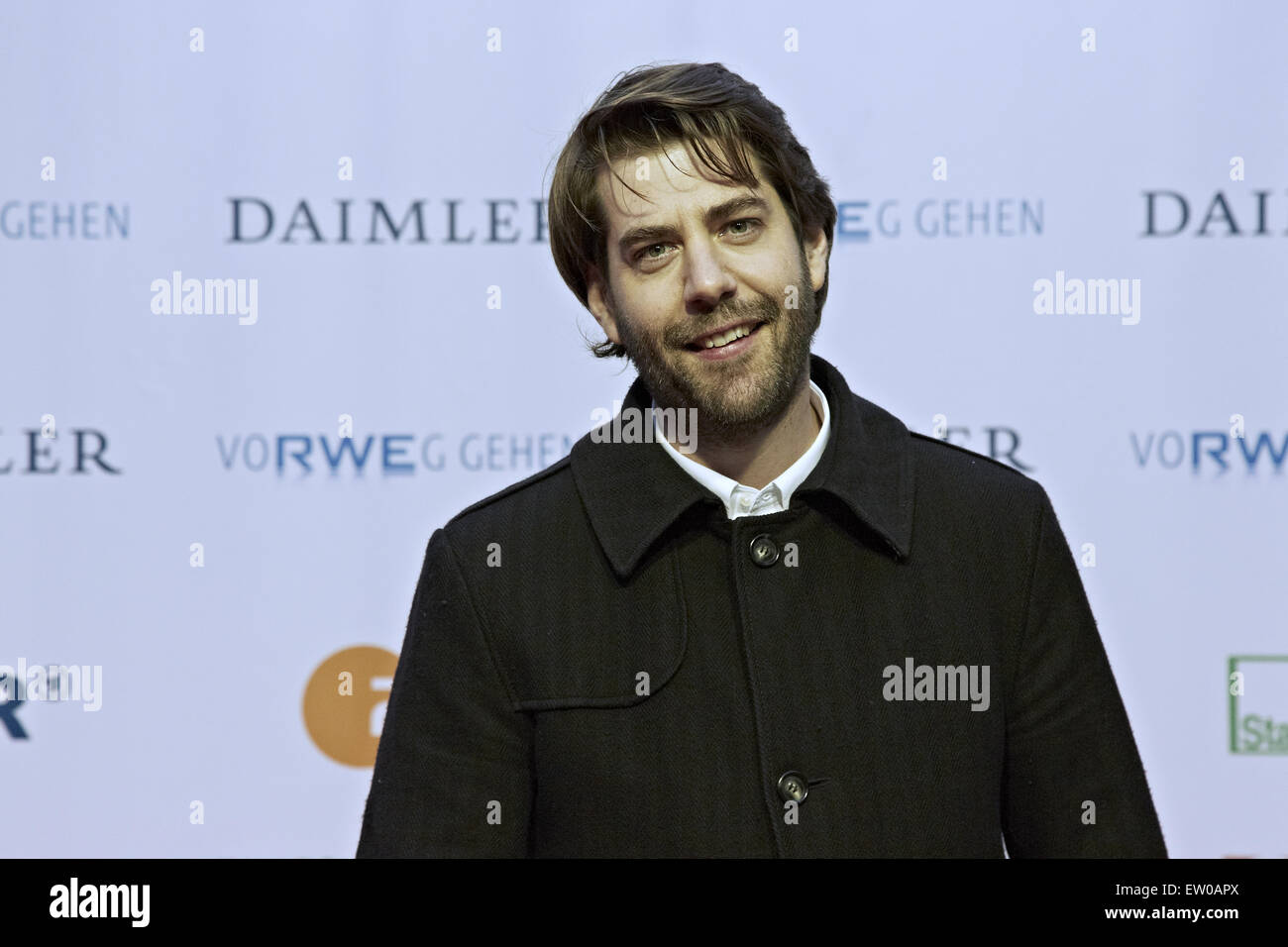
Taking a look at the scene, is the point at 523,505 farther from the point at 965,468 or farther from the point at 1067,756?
the point at 1067,756

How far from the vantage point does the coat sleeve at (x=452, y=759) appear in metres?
1.75

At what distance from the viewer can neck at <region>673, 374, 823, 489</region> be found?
1.89m

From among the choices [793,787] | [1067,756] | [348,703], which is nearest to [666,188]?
[793,787]

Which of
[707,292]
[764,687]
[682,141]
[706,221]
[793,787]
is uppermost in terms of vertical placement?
[682,141]

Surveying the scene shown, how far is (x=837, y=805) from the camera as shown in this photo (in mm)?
1721

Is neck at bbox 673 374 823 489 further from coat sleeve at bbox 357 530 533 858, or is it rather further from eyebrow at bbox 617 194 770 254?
coat sleeve at bbox 357 530 533 858

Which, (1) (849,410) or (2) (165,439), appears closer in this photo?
(1) (849,410)

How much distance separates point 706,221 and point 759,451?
0.33 m

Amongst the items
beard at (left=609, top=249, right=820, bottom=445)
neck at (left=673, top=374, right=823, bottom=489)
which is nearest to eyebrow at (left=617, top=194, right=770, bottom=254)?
beard at (left=609, top=249, right=820, bottom=445)

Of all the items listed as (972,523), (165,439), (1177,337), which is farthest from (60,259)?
(1177,337)

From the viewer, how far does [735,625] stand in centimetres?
181

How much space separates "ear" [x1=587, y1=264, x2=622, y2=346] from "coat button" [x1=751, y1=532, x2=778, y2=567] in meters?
0.43
